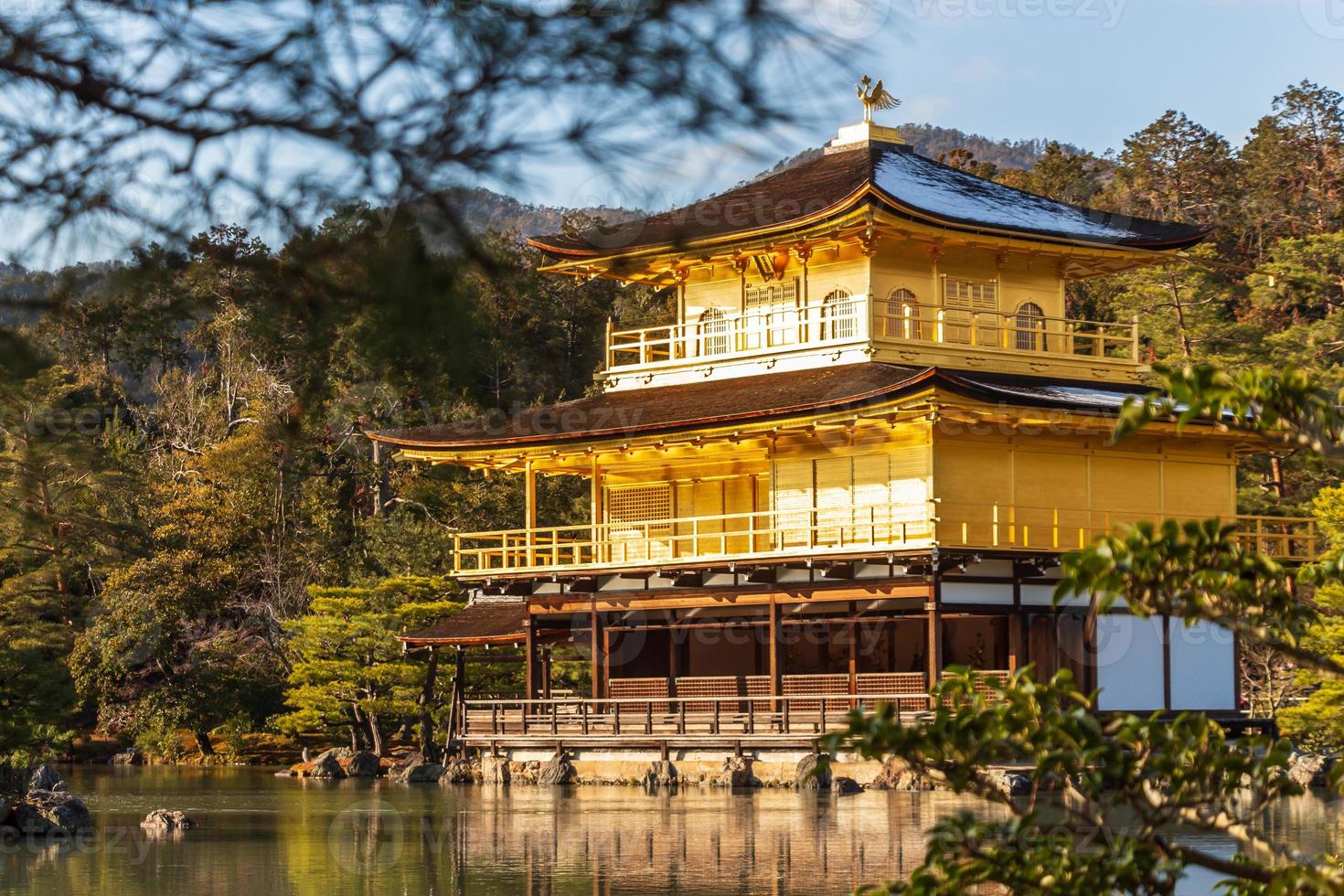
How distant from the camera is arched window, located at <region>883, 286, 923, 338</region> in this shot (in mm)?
28062

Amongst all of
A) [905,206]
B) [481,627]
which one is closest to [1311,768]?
[905,206]

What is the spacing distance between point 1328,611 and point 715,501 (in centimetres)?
930

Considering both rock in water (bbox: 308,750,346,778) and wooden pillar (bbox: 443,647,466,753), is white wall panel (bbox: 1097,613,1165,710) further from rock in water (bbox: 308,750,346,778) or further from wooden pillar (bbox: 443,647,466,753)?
rock in water (bbox: 308,750,346,778)

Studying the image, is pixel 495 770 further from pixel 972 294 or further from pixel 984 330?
pixel 972 294

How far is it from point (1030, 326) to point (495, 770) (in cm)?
1015

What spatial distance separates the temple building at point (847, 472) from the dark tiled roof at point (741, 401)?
0.06 meters

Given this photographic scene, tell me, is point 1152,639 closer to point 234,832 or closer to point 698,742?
point 698,742

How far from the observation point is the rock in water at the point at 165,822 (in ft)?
66.7

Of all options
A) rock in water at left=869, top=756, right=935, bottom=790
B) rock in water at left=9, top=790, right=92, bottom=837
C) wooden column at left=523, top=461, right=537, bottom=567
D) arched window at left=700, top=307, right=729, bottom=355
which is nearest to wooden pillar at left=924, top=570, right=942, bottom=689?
rock in water at left=869, top=756, right=935, bottom=790

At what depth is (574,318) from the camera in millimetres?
48812

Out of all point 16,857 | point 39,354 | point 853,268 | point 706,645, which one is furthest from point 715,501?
point 39,354

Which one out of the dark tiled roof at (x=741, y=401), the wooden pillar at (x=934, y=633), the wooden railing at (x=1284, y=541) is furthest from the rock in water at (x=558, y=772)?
the wooden railing at (x=1284, y=541)

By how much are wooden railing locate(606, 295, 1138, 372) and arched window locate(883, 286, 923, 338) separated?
13 millimetres

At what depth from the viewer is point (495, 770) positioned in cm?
2884
